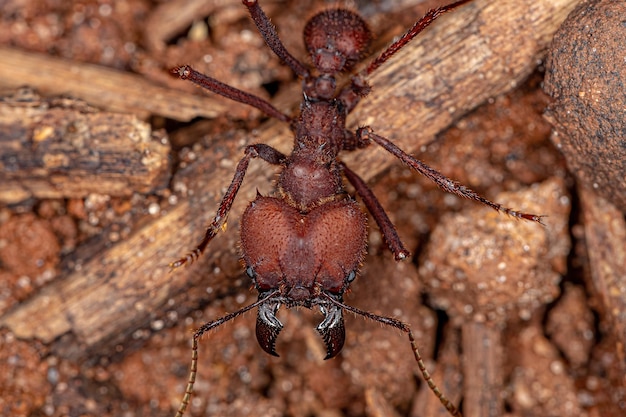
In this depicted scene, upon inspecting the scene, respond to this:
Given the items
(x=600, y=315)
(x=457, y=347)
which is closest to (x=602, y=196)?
(x=600, y=315)

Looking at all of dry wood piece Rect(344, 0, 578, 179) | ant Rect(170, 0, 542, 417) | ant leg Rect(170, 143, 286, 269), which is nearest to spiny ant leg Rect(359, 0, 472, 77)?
ant Rect(170, 0, 542, 417)

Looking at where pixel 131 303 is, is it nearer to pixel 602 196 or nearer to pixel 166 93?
pixel 166 93

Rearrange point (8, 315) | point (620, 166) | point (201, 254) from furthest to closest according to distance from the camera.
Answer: point (8, 315) → point (201, 254) → point (620, 166)

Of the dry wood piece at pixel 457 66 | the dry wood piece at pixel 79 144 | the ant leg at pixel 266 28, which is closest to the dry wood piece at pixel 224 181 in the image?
the dry wood piece at pixel 457 66

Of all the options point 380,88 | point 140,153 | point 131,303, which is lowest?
point 131,303

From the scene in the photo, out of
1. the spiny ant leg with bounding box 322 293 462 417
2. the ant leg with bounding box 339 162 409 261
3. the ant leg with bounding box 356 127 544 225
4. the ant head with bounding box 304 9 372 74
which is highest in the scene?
the ant head with bounding box 304 9 372 74

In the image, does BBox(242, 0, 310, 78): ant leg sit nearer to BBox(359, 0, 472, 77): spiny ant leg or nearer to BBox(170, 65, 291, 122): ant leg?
BBox(170, 65, 291, 122): ant leg

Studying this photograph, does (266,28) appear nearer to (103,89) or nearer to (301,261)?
(103,89)

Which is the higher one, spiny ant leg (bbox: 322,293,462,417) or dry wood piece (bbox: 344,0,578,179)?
dry wood piece (bbox: 344,0,578,179)
